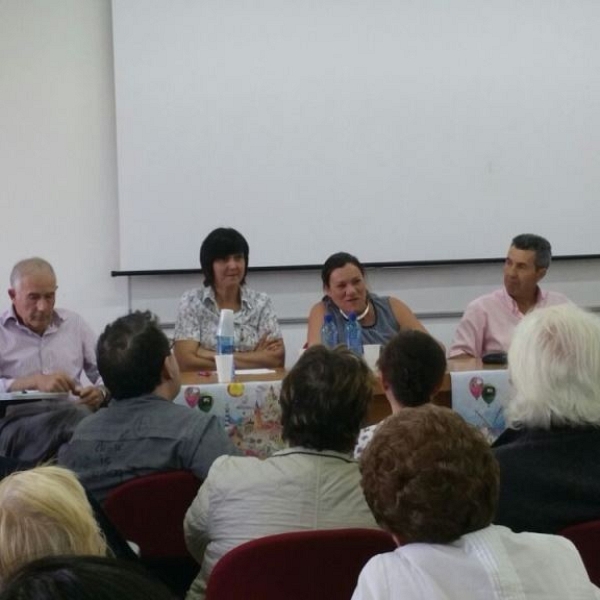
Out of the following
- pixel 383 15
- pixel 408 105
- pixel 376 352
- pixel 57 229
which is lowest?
pixel 376 352

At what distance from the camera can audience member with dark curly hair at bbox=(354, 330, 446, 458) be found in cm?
246

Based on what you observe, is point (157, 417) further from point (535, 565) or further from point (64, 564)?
point (64, 564)

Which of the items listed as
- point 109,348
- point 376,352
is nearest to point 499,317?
point 376,352

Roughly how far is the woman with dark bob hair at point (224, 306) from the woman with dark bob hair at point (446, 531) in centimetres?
259

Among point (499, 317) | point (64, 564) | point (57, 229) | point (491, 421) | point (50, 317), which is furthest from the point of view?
point (57, 229)

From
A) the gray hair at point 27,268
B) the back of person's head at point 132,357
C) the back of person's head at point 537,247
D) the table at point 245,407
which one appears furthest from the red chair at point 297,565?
the back of person's head at point 537,247

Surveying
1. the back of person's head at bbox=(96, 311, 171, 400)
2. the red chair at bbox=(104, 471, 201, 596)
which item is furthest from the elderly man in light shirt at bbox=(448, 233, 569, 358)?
the red chair at bbox=(104, 471, 201, 596)

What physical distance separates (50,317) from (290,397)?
197 cm

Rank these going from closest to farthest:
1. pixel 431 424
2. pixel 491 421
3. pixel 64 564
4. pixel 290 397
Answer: pixel 64 564, pixel 431 424, pixel 290 397, pixel 491 421

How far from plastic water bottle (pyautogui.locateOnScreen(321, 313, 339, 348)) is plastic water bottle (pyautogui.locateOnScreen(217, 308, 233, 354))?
18.5 inches

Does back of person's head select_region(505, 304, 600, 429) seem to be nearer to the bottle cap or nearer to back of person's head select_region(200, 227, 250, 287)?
the bottle cap

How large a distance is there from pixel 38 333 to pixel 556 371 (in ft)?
7.97

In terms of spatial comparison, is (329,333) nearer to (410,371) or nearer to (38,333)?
(38,333)

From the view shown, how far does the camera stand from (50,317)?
3826 mm
